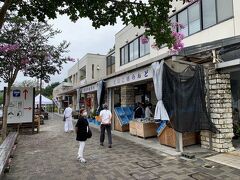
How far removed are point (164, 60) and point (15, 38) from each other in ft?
26.5

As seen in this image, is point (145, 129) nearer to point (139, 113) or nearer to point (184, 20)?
point (139, 113)

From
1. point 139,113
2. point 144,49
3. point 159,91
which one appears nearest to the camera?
point 159,91

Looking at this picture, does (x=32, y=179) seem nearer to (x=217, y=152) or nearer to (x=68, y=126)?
(x=217, y=152)

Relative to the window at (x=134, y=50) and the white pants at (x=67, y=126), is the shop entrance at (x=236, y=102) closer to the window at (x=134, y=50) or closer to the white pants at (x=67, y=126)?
the window at (x=134, y=50)

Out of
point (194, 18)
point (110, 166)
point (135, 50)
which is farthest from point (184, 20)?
point (110, 166)

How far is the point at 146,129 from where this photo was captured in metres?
11.1

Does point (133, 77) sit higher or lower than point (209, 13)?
lower

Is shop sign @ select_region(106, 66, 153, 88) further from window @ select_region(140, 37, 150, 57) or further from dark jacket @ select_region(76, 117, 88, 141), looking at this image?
window @ select_region(140, 37, 150, 57)

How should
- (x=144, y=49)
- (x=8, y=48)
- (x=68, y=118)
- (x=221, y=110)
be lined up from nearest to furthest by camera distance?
(x=221, y=110)
(x=8, y=48)
(x=68, y=118)
(x=144, y=49)

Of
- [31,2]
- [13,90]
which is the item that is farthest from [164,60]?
[13,90]

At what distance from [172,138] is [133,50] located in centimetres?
1159

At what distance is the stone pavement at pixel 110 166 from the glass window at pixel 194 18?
23.0 feet

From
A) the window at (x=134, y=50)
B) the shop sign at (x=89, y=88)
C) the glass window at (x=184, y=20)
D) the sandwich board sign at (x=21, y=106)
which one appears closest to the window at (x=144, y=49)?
the window at (x=134, y=50)

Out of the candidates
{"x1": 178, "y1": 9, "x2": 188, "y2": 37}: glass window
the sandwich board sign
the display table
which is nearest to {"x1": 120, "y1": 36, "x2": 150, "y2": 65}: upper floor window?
{"x1": 178, "y1": 9, "x2": 188, "y2": 37}: glass window
